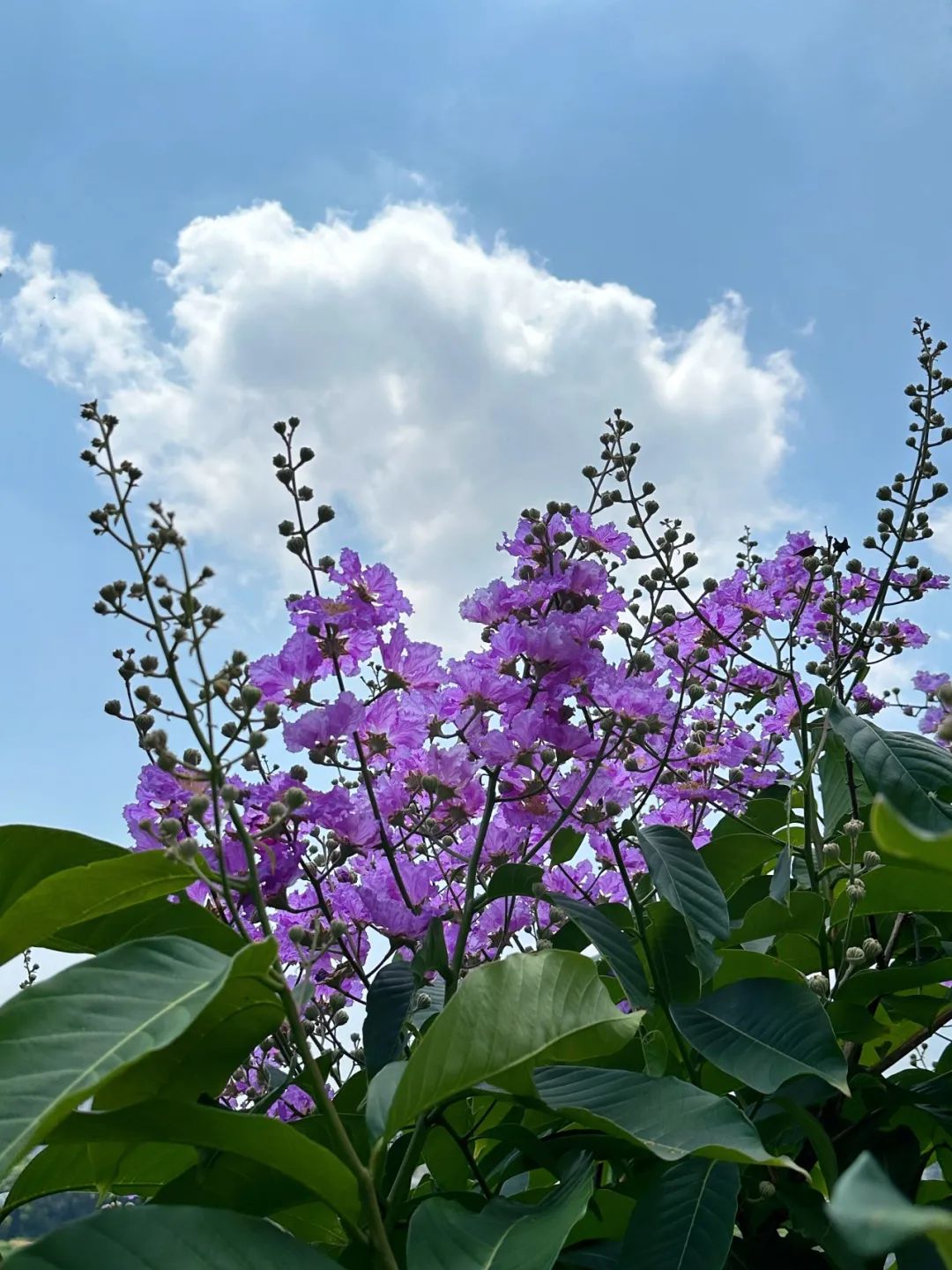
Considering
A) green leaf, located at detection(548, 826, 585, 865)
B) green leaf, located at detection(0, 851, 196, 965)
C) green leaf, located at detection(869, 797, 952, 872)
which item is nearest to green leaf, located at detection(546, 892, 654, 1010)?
green leaf, located at detection(548, 826, 585, 865)

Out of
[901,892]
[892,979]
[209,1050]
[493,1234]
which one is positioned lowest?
[493,1234]

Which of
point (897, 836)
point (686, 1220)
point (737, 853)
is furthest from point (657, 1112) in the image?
point (737, 853)

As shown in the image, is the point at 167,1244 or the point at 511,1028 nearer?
the point at 167,1244

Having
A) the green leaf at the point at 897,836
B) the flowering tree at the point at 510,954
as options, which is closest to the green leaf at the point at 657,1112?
the flowering tree at the point at 510,954

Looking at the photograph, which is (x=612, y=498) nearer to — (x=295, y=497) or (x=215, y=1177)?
(x=295, y=497)

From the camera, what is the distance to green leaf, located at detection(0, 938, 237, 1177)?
622mm

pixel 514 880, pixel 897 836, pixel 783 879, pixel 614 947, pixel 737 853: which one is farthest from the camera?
pixel 737 853

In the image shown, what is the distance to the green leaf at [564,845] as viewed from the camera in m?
1.58

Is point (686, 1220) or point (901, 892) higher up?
point (901, 892)

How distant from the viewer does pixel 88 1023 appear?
70 cm

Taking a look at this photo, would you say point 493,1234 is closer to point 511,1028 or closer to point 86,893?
point 511,1028

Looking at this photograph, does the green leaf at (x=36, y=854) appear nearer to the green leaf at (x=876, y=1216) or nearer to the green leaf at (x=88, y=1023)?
the green leaf at (x=88, y=1023)

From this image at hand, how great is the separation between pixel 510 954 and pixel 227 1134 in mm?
283

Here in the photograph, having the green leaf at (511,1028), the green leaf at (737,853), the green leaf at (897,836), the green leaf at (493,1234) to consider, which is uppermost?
the green leaf at (737,853)
